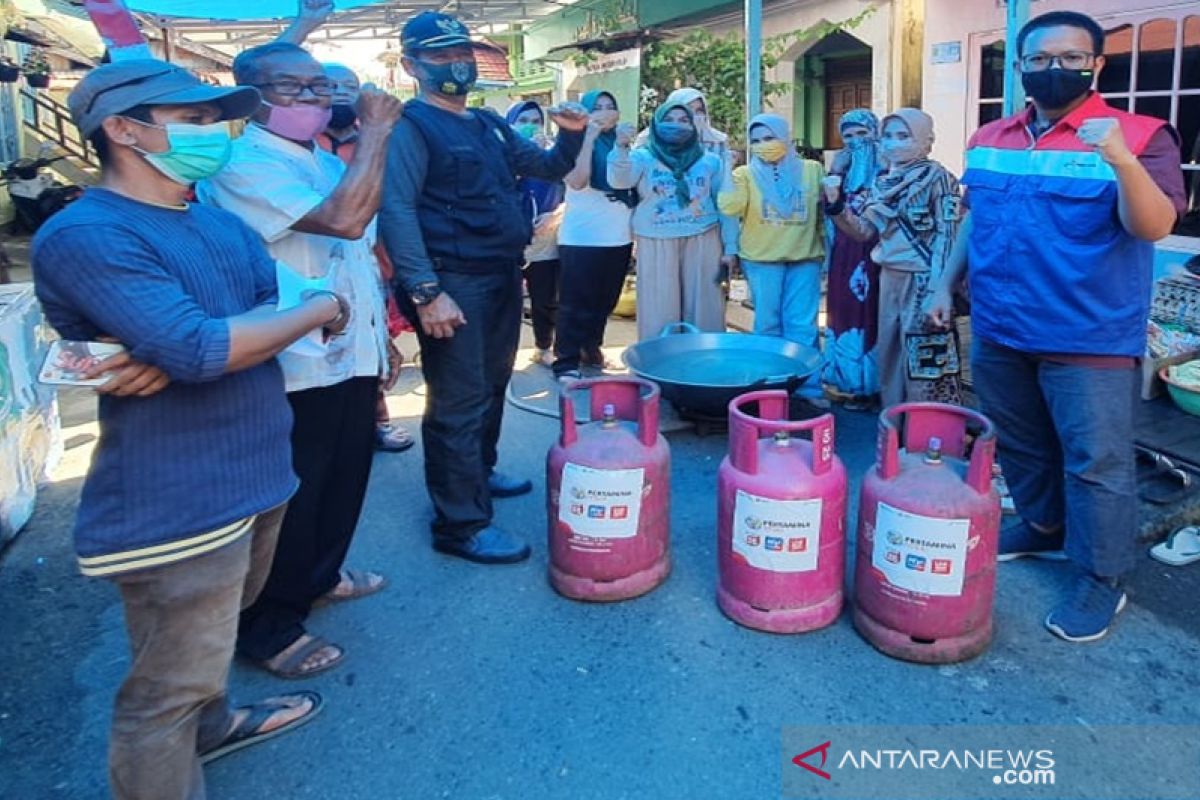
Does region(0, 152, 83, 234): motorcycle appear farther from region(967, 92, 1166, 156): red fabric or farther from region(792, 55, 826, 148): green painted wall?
region(967, 92, 1166, 156): red fabric

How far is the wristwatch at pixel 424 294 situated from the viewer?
3.00 meters

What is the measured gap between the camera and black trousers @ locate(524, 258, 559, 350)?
6203 mm

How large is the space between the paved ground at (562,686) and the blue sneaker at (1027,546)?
0.17 ft

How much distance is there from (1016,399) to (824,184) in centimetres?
179

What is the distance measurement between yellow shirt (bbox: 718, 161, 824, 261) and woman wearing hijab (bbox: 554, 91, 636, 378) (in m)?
0.77

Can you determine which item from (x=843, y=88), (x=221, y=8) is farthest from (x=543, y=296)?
(x=843, y=88)

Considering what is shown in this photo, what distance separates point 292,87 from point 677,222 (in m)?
3.19

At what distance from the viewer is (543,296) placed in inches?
248

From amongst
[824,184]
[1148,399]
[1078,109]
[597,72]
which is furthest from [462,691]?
[597,72]

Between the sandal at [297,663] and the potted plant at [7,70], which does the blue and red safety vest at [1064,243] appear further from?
the potted plant at [7,70]

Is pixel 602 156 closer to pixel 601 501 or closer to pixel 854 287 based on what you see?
pixel 854 287

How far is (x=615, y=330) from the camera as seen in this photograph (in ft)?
24.4

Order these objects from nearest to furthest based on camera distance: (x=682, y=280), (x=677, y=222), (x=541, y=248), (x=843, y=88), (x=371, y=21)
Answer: (x=677, y=222) < (x=682, y=280) < (x=541, y=248) < (x=843, y=88) < (x=371, y=21)

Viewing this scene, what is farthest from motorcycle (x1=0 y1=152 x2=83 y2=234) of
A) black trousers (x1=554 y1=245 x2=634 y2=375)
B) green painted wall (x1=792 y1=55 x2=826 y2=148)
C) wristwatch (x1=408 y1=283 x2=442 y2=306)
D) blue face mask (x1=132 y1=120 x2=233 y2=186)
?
blue face mask (x1=132 y1=120 x2=233 y2=186)
